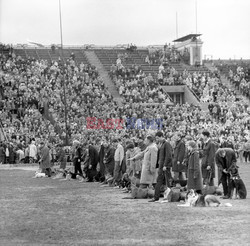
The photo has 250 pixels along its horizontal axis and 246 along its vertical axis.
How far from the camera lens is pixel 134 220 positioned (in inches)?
523

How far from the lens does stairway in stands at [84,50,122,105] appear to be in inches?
2117

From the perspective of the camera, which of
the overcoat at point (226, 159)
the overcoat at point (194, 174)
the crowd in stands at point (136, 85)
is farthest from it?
the crowd in stands at point (136, 85)

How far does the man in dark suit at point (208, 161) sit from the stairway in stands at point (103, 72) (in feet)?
112

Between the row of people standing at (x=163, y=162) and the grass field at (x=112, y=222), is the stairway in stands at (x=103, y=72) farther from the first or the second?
the grass field at (x=112, y=222)

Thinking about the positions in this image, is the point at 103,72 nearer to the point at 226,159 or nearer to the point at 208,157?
the point at 208,157

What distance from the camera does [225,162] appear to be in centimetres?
1730

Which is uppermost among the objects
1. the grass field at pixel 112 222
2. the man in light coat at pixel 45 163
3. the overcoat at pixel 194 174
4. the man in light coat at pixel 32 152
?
the overcoat at pixel 194 174

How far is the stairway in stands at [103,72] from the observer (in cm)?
5376

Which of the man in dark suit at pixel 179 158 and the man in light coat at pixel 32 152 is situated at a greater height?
the man in dark suit at pixel 179 158

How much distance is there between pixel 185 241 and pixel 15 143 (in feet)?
102

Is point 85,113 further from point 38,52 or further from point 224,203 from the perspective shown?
point 224,203

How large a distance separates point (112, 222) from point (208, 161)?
526 centimetres

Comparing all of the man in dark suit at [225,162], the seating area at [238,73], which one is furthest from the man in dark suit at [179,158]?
the seating area at [238,73]

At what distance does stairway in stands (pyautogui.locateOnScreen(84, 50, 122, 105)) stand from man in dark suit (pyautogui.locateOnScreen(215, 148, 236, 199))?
3475 cm
